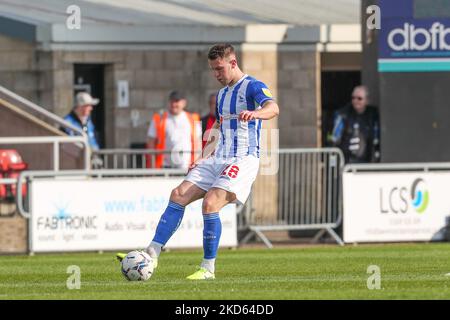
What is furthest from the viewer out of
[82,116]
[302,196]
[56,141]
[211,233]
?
[302,196]

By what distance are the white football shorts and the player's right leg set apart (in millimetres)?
78

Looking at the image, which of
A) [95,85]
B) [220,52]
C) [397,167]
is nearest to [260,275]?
[220,52]

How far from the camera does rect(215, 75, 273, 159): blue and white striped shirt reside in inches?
534

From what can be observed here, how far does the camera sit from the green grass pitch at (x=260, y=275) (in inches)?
450

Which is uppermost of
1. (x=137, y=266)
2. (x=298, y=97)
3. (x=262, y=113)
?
(x=298, y=97)

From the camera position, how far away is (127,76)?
969 inches

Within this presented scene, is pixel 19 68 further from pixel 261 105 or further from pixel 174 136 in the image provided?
pixel 261 105

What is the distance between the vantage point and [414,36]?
2228cm

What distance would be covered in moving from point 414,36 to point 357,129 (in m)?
1.56

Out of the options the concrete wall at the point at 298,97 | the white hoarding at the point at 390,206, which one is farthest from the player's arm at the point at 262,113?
the concrete wall at the point at 298,97

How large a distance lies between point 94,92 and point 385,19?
536cm

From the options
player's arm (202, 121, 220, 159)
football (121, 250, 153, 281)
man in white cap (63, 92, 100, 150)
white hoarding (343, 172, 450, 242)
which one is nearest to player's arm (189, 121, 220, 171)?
player's arm (202, 121, 220, 159)

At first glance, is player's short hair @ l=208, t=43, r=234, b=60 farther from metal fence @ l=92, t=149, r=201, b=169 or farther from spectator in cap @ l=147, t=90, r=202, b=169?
spectator in cap @ l=147, t=90, r=202, b=169
